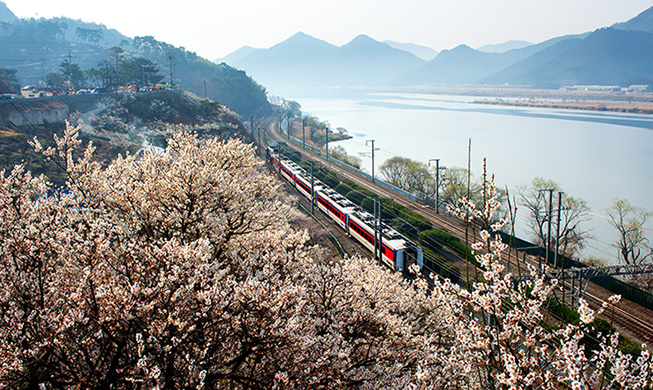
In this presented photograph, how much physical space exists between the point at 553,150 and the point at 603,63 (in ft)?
541

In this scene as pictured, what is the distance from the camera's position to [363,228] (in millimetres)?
19953

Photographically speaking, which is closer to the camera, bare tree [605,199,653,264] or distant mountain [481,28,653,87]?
bare tree [605,199,653,264]

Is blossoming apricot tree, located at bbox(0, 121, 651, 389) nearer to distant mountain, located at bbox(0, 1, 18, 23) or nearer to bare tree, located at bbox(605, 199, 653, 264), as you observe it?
bare tree, located at bbox(605, 199, 653, 264)

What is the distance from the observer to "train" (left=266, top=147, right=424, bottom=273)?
55.3 feet

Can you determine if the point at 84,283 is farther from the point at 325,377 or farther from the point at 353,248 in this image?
the point at 353,248

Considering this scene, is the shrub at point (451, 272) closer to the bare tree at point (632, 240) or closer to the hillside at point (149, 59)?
the bare tree at point (632, 240)

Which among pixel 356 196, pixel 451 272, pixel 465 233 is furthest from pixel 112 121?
pixel 465 233

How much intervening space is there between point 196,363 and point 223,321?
2.16 ft

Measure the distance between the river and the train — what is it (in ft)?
44.7

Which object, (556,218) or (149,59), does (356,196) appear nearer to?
(556,218)

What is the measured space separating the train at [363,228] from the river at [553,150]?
1363cm

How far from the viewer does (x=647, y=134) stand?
6612 cm

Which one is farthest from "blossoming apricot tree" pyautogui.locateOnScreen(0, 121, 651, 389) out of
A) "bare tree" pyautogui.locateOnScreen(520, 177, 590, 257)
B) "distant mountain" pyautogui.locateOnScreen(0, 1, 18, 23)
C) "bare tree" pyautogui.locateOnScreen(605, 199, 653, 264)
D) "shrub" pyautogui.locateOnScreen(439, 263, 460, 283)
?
"distant mountain" pyautogui.locateOnScreen(0, 1, 18, 23)

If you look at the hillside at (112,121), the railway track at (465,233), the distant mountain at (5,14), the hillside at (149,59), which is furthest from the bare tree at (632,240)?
the distant mountain at (5,14)
